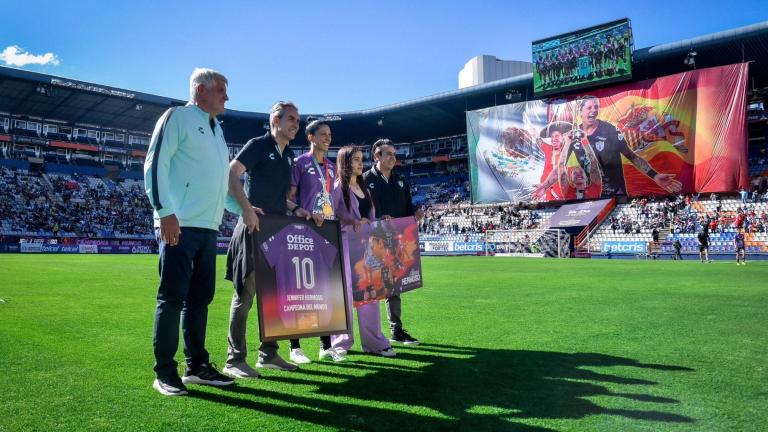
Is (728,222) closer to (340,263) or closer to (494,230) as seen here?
(494,230)

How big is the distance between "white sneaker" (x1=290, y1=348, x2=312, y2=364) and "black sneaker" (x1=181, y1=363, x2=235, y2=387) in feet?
2.75

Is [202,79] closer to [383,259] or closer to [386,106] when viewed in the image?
[383,259]

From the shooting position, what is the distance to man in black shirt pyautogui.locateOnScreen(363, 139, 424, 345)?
5.54 meters

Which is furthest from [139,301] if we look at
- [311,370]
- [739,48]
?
[739,48]

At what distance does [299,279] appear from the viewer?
4113 mm

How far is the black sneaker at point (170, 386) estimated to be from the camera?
131 inches

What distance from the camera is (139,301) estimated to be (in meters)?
8.57

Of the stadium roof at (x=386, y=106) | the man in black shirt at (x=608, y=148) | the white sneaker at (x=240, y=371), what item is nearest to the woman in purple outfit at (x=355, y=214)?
the white sneaker at (x=240, y=371)

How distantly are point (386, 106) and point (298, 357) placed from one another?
48742 millimetres

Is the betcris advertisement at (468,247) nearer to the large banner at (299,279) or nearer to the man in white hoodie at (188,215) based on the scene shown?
the large banner at (299,279)

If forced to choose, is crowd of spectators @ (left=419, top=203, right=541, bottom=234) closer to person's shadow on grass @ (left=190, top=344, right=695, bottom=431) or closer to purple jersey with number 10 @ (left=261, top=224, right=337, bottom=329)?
person's shadow on grass @ (left=190, top=344, right=695, bottom=431)

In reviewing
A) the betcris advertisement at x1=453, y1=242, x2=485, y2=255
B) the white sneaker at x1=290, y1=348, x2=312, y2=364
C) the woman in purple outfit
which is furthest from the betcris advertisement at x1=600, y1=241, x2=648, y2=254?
the white sneaker at x1=290, y1=348, x2=312, y2=364

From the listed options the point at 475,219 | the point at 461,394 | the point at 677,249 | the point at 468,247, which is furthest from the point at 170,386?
the point at 475,219

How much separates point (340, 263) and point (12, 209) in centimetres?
4832
